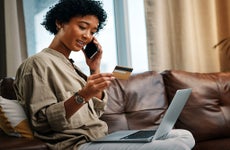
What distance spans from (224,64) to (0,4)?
171 centimetres

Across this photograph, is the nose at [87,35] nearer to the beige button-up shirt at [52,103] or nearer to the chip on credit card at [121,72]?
the beige button-up shirt at [52,103]

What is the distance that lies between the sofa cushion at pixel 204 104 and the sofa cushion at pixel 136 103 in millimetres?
112

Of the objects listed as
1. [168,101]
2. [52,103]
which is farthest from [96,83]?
[168,101]

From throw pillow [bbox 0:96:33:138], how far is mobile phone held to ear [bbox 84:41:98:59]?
1.64 feet

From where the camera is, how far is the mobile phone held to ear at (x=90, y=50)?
194 cm

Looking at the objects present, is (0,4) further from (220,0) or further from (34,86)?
(220,0)

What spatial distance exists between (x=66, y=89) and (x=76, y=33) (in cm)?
28

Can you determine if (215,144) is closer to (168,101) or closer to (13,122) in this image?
(168,101)

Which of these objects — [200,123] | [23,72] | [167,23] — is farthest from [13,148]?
[167,23]

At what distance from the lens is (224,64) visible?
9.53 feet

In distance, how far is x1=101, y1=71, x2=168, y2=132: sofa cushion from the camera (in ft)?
7.07

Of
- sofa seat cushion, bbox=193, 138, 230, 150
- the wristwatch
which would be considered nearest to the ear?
the wristwatch

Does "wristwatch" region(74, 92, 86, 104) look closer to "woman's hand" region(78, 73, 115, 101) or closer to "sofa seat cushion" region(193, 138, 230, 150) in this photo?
"woman's hand" region(78, 73, 115, 101)

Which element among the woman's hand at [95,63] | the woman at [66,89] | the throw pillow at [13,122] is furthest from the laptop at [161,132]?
the woman's hand at [95,63]
